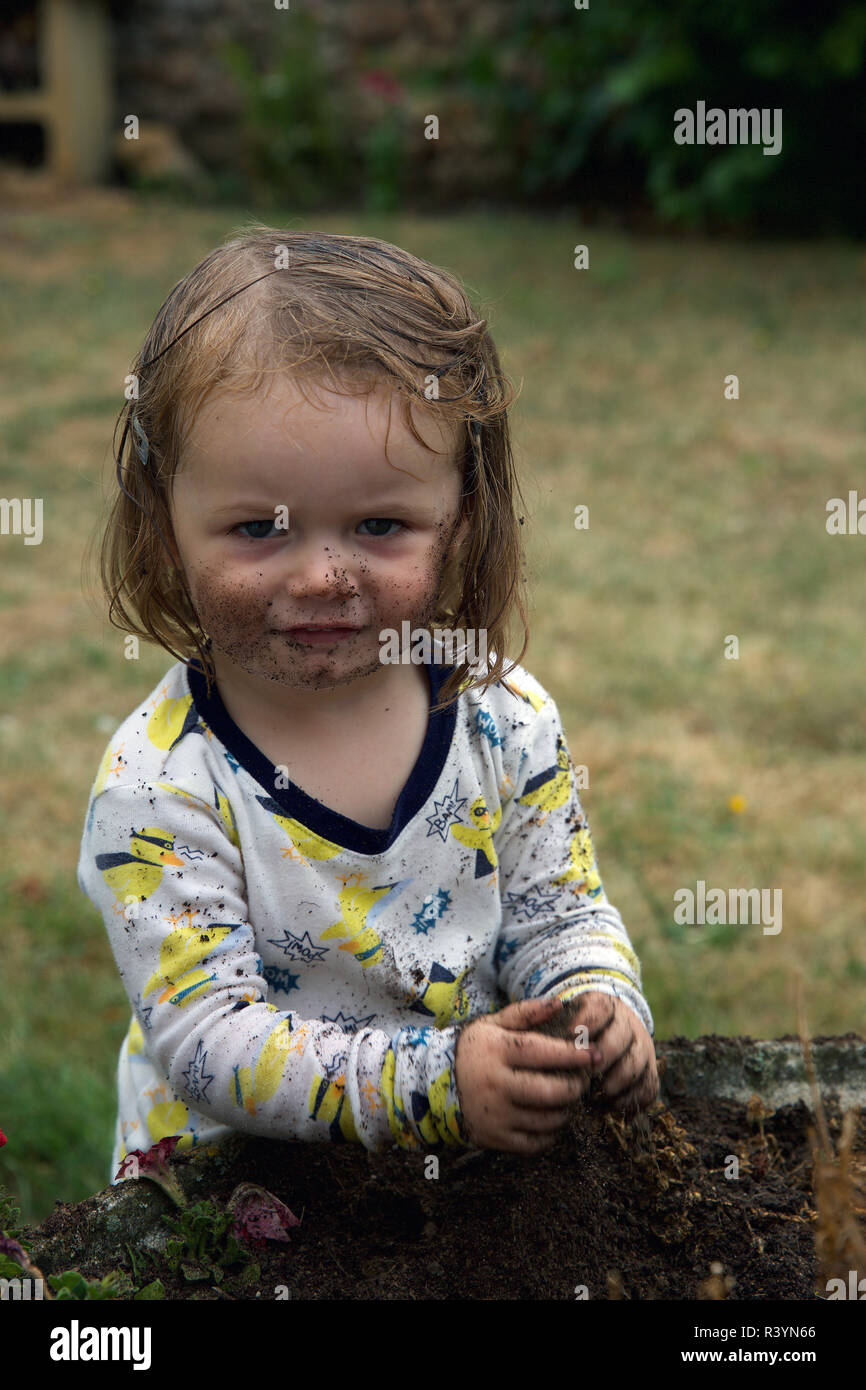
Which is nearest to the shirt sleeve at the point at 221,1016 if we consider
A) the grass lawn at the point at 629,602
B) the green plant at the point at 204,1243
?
the green plant at the point at 204,1243

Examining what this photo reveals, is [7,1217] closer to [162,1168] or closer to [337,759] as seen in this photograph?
[162,1168]

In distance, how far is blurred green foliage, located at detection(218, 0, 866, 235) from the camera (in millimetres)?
8695

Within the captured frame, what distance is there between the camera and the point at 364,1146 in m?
1.70

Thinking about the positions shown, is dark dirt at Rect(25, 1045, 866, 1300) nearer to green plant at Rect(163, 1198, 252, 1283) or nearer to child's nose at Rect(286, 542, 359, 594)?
green plant at Rect(163, 1198, 252, 1283)

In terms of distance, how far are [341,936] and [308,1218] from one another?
349 millimetres

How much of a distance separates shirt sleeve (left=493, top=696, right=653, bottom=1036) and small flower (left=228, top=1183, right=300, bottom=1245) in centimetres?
47

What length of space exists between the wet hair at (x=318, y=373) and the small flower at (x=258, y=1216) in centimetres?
68

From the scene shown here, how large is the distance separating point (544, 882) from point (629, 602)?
344cm

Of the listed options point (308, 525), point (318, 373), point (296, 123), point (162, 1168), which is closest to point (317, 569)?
point (308, 525)

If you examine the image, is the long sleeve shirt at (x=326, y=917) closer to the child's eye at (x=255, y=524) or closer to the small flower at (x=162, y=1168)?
the small flower at (x=162, y=1168)

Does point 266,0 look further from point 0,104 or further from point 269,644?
point 269,644

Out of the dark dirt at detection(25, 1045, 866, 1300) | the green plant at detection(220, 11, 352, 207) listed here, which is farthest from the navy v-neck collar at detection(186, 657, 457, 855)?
the green plant at detection(220, 11, 352, 207)
